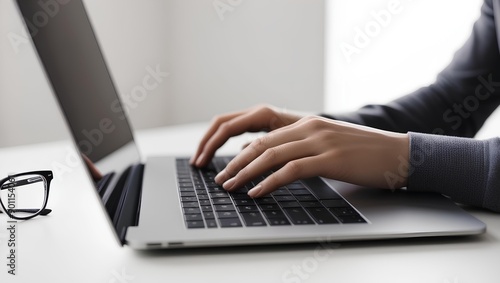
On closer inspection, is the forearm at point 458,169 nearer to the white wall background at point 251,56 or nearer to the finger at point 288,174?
the finger at point 288,174

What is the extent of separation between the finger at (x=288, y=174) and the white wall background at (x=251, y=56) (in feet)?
4.91

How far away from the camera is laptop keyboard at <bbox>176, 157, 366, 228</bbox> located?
0.54m

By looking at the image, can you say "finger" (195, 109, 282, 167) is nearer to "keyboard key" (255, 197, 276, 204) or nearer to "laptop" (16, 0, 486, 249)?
"laptop" (16, 0, 486, 249)

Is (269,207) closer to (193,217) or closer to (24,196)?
(193,217)

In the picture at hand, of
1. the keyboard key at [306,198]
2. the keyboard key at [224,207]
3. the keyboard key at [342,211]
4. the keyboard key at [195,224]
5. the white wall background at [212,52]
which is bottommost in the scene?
the white wall background at [212,52]

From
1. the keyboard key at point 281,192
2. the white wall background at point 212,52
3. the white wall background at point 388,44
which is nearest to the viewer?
the keyboard key at point 281,192

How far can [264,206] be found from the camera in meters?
0.60

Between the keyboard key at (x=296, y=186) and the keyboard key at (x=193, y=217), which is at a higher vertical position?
the keyboard key at (x=193, y=217)

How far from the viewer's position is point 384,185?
0.66 metres

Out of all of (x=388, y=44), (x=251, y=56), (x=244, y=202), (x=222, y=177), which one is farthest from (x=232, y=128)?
(x=251, y=56)

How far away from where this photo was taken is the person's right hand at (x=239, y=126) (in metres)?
0.90

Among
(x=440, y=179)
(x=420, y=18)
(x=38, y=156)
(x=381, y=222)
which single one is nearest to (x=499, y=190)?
(x=440, y=179)

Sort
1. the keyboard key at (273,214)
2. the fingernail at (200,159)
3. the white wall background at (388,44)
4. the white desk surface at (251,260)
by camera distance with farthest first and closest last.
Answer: the white wall background at (388,44)
the fingernail at (200,159)
the keyboard key at (273,214)
the white desk surface at (251,260)

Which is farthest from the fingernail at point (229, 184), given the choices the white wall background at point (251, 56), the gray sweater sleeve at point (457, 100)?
the white wall background at point (251, 56)
